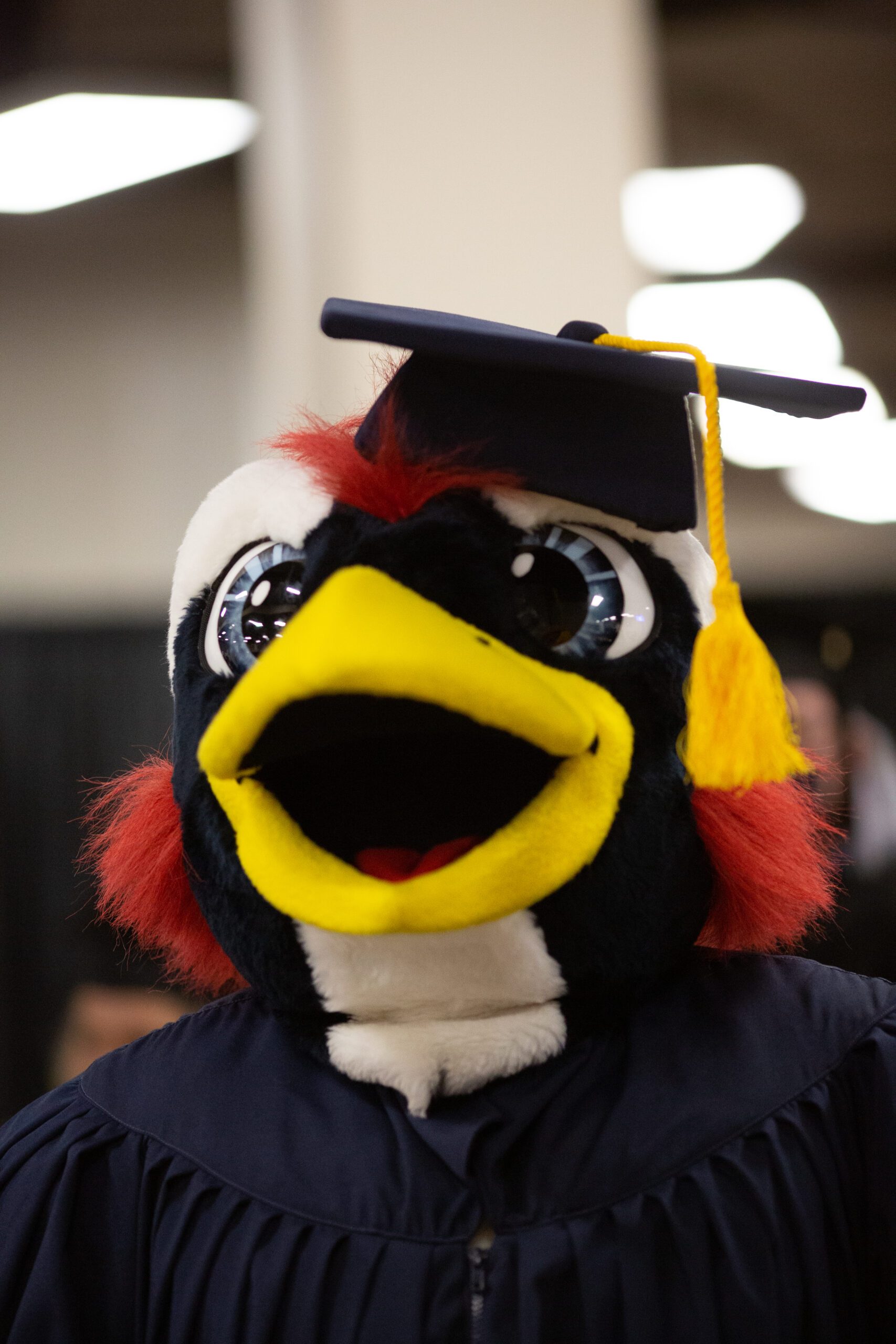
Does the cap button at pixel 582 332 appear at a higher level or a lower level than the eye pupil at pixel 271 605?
higher

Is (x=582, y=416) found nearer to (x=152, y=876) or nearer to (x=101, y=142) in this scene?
(x=152, y=876)

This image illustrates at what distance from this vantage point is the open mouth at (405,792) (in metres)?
0.56

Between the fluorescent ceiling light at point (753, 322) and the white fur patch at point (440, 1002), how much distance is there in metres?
1.74

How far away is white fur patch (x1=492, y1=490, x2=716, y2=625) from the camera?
0.58 m

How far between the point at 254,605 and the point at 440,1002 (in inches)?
8.5

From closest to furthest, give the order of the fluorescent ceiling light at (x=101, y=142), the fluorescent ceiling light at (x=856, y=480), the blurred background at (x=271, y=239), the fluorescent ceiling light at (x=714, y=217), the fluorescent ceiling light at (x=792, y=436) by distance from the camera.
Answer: the blurred background at (x=271, y=239), the fluorescent ceiling light at (x=101, y=142), the fluorescent ceiling light at (x=714, y=217), the fluorescent ceiling light at (x=792, y=436), the fluorescent ceiling light at (x=856, y=480)

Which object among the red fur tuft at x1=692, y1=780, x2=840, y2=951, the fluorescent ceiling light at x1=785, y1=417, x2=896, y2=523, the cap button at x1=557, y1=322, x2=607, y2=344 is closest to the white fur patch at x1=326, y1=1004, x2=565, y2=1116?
the red fur tuft at x1=692, y1=780, x2=840, y2=951

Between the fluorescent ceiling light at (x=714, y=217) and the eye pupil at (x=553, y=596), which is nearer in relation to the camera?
the eye pupil at (x=553, y=596)

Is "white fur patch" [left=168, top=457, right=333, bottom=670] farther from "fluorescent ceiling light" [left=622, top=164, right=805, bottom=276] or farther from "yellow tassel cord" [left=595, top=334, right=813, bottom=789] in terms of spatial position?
"fluorescent ceiling light" [left=622, top=164, right=805, bottom=276]

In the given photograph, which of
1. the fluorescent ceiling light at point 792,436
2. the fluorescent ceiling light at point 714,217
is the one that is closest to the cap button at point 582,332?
the fluorescent ceiling light at point 714,217

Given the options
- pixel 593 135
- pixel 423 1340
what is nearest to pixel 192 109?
pixel 593 135

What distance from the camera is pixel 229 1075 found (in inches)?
24.8

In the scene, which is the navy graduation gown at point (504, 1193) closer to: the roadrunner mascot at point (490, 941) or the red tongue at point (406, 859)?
the roadrunner mascot at point (490, 941)

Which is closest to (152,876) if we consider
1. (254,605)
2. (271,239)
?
(254,605)
